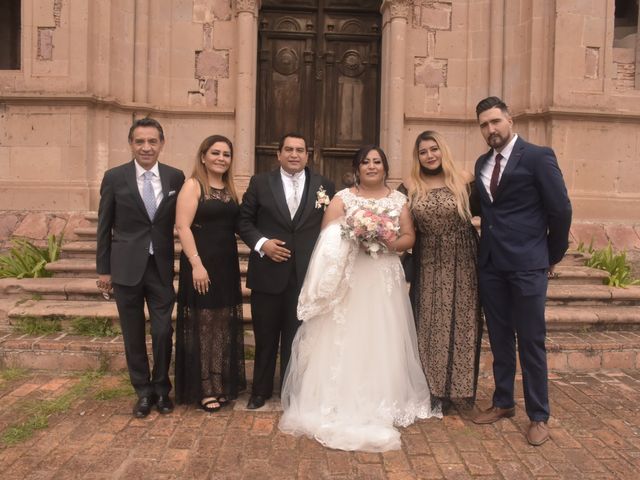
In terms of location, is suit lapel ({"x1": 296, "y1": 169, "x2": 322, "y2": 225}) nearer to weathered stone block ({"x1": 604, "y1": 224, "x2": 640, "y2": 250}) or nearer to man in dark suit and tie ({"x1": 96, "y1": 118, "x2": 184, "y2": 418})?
man in dark suit and tie ({"x1": 96, "y1": 118, "x2": 184, "y2": 418})

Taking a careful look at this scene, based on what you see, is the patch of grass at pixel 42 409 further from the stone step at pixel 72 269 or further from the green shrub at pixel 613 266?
the green shrub at pixel 613 266

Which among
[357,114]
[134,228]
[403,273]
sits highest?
[357,114]

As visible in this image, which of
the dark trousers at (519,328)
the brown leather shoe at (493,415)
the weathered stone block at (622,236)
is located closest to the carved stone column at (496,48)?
the weathered stone block at (622,236)

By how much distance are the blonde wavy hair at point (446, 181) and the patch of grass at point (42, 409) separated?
308cm

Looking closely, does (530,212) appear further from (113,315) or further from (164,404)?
(113,315)

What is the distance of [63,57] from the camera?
7570mm

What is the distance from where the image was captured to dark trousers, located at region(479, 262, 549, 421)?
368cm

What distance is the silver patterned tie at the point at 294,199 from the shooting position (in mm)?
4066

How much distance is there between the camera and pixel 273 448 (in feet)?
11.4

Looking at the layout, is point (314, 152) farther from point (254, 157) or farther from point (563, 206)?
point (563, 206)

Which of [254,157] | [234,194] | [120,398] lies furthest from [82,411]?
[254,157]

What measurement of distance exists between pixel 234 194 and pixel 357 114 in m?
5.54

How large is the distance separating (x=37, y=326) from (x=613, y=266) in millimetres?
6689

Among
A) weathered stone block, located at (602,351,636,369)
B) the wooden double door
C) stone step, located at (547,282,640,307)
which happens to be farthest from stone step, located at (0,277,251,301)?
the wooden double door
